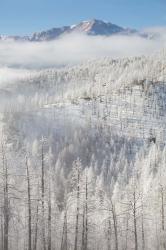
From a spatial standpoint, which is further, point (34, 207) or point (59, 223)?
point (59, 223)

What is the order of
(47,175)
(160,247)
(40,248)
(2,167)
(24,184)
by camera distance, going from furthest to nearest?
1. (160,247)
2. (40,248)
3. (47,175)
4. (24,184)
5. (2,167)

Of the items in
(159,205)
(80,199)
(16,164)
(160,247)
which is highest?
(16,164)

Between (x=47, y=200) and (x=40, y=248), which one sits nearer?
(x=47, y=200)

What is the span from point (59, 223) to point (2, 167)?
30992mm

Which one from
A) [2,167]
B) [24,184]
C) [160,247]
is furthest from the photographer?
[160,247]

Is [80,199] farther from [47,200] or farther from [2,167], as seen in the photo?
[2,167]

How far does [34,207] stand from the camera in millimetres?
→ 69250

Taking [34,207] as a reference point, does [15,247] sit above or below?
below

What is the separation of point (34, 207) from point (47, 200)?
4.50 meters

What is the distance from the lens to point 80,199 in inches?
2756

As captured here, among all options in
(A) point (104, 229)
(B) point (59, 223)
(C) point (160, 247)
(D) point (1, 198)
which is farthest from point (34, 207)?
(C) point (160, 247)

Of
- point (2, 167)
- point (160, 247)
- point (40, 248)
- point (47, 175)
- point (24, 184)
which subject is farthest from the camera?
point (160, 247)

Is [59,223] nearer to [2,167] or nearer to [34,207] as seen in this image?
[34,207]

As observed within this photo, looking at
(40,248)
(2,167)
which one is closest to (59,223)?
(40,248)
